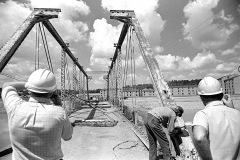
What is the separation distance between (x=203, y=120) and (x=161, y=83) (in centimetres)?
379

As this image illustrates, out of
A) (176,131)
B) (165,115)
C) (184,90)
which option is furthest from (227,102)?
(184,90)

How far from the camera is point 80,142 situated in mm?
6395

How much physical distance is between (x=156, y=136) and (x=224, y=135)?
2.75 metres

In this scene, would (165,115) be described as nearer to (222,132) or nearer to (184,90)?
(222,132)

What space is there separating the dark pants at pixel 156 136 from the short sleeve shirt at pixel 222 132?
2634 mm

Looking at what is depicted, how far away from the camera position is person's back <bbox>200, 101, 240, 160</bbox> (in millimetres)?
1548

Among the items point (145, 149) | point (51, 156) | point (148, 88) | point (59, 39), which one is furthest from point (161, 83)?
point (148, 88)

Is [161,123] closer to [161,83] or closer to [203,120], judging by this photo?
[161,83]

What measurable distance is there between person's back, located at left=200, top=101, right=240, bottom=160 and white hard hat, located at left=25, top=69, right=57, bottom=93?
1.45 meters

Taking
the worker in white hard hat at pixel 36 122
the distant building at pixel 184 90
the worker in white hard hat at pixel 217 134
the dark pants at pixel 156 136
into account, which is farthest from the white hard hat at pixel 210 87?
the distant building at pixel 184 90

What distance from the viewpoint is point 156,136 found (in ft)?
13.7

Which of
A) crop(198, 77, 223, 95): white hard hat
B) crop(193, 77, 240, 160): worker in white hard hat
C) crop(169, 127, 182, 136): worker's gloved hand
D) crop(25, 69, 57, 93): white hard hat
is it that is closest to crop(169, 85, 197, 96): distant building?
crop(169, 127, 182, 136): worker's gloved hand

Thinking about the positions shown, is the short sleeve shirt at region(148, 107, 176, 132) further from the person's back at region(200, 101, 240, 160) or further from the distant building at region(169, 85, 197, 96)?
the distant building at region(169, 85, 197, 96)

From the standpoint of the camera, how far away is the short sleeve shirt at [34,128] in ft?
4.74
